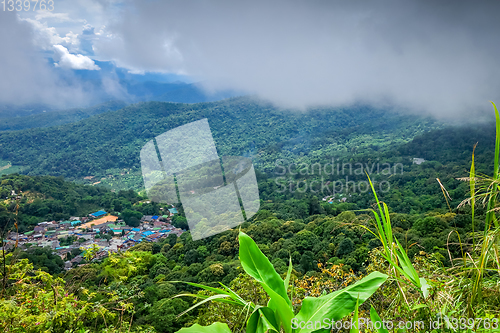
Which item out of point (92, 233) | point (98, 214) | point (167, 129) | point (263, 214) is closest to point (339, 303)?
point (263, 214)

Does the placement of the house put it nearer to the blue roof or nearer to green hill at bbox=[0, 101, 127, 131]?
the blue roof

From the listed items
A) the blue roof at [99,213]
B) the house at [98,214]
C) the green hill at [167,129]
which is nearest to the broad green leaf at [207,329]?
the house at [98,214]

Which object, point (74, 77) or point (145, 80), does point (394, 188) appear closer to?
point (145, 80)

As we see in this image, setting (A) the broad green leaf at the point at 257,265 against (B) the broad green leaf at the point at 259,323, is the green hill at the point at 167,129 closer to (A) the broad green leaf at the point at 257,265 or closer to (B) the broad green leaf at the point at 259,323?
(A) the broad green leaf at the point at 257,265

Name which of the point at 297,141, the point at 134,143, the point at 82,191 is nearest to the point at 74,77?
the point at 134,143

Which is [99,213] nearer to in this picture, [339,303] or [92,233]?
[92,233]
